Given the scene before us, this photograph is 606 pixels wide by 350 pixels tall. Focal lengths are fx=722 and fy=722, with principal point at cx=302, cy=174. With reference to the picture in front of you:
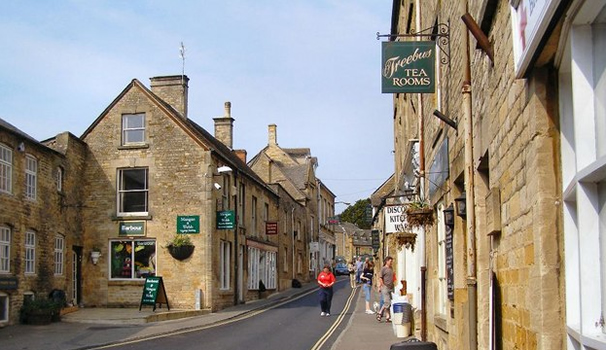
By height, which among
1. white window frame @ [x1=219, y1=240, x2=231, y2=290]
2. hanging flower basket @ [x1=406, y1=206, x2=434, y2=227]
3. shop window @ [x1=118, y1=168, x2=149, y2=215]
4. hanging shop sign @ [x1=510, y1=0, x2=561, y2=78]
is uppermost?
shop window @ [x1=118, y1=168, x2=149, y2=215]

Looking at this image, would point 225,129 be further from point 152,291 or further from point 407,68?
point 407,68

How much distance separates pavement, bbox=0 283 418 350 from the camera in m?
16.2

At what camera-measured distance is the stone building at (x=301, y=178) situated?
181ft

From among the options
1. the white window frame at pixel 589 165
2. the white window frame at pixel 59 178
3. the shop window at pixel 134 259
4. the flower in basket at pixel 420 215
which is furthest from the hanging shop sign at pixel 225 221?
the white window frame at pixel 589 165

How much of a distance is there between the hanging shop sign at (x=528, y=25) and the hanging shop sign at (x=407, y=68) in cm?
620

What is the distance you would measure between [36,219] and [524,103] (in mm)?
20283

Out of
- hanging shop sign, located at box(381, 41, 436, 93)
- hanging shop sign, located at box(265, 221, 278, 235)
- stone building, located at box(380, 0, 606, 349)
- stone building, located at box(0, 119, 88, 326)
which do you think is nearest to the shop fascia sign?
stone building, located at box(0, 119, 88, 326)

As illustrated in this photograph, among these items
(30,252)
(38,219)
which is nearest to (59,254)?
(38,219)

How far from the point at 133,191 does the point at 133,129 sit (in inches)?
96.6

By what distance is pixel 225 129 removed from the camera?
39.7 m

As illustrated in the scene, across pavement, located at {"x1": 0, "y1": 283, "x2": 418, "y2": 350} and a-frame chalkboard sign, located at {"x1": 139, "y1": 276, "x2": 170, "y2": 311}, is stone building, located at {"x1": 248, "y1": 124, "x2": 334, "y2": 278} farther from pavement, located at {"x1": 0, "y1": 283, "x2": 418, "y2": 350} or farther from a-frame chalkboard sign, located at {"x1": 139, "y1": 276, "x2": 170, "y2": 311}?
pavement, located at {"x1": 0, "y1": 283, "x2": 418, "y2": 350}

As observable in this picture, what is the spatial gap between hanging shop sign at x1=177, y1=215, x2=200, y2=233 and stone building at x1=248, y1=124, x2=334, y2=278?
24793 millimetres

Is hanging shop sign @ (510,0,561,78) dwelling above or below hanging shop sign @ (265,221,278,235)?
above

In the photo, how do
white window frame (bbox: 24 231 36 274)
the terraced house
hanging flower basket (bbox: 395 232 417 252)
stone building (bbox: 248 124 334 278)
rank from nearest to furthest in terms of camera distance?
1. hanging flower basket (bbox: 395 232 417 252)
2. white window frame (bbox: 24 231 36 274)
3. the terraced house
4. stone building (bbox: 248 124 334 278)
